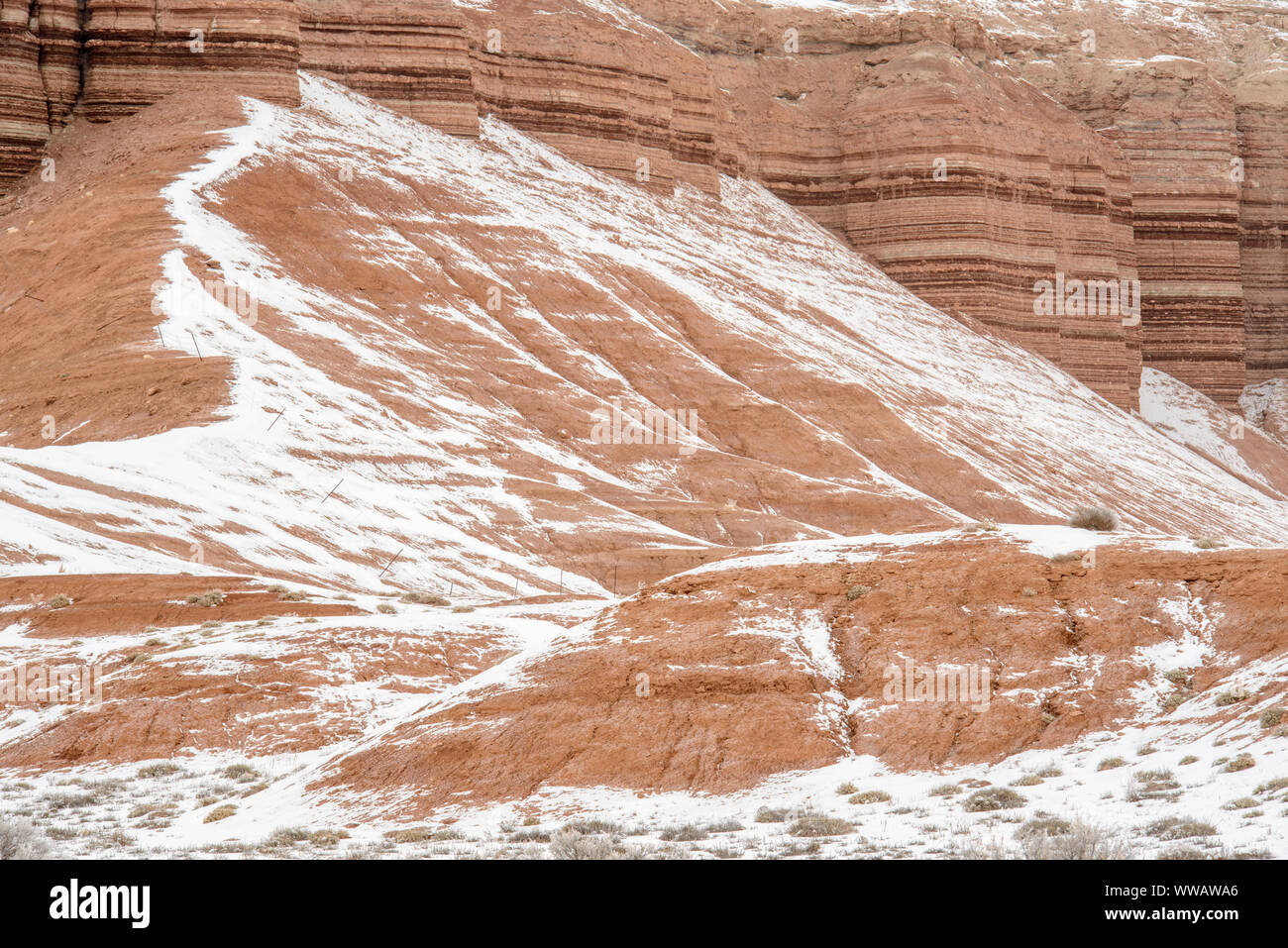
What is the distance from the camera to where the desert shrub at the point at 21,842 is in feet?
34.3

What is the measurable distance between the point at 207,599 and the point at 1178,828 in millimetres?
15500

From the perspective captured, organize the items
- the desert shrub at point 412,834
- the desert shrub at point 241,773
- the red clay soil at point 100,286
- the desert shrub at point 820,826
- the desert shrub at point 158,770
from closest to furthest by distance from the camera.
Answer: the desert shrub at point 820,826, the desert shrub at point 412,834, the desert shrub at point 241,773, the desert shrub at point 158,770, the red clay soil at point 100,286

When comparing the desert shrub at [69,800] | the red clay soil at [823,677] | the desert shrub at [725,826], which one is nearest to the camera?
the desert shrub at [725,826]

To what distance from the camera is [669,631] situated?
15039 millimetres

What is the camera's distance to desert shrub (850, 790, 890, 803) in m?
11.8

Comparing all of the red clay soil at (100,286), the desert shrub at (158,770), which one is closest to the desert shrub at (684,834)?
the desert shrub at (158,770)

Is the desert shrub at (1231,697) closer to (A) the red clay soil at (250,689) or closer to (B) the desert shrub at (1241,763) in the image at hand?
(B) the desert shrub at (1241,763)

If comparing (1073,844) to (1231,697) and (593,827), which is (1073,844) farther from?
(593,827)

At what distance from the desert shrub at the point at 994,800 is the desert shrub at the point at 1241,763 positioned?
1.46 meters

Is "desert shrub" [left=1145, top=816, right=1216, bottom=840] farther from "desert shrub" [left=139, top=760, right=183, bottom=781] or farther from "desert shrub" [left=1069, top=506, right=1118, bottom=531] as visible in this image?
"desert shrub" [left=139, top=760, right=183, bottom=781]

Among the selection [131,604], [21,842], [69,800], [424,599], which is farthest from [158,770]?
[424,599]

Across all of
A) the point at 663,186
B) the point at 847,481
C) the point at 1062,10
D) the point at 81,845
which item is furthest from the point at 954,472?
the point at 1062,10

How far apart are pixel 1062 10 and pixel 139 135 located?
54.8 meters

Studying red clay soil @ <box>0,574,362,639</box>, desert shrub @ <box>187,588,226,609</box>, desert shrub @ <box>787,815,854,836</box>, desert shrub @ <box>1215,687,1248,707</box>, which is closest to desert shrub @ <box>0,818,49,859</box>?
desert shrub @ <box>787,815,854,836</box>
